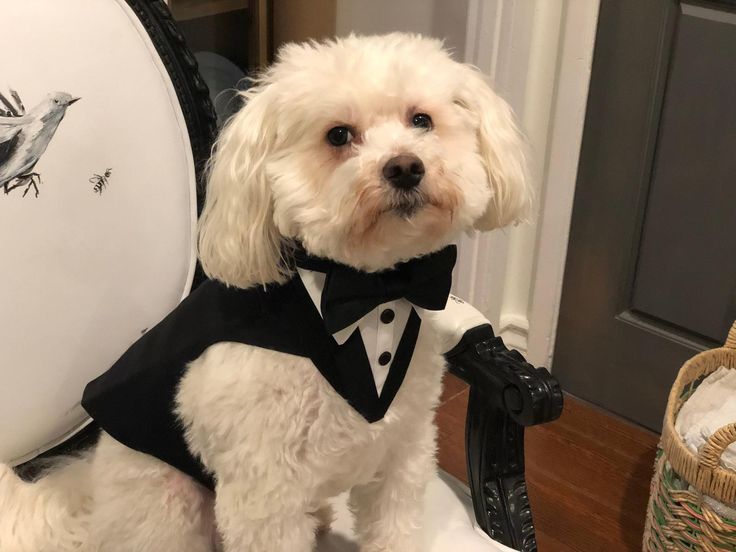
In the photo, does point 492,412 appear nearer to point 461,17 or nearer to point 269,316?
point 269,316

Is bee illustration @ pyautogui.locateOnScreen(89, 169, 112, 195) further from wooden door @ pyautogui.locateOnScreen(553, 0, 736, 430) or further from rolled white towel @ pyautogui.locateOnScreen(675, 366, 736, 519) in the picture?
wooden door @ pyautogui.locateOnScreen(553, 0, 736, 430)

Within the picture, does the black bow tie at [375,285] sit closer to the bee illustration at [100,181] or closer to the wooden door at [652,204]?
the bee illustration at [100,181]

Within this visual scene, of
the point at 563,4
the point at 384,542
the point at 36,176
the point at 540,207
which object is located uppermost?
the point at 563,4

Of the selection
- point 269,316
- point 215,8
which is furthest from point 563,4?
point 269,316

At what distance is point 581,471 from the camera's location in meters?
1.95

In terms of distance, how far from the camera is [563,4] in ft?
5.84

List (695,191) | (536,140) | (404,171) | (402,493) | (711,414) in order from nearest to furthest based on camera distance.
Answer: (404,171) → (402,493) → (711,414) → (695,191) → (536,140)

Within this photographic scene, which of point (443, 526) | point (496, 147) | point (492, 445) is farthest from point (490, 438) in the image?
point (496, 147)

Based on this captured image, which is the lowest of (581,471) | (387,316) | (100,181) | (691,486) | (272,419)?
(581,471)

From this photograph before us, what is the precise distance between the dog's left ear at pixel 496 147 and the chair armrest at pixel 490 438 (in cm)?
21

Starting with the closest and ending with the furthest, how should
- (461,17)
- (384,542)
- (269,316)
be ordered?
1. (269,316)
2. (384,542)
3. (461,17)

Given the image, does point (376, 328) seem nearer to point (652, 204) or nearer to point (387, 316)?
point (387, 316)

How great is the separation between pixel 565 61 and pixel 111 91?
1.14 m

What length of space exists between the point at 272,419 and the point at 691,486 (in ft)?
2.75
